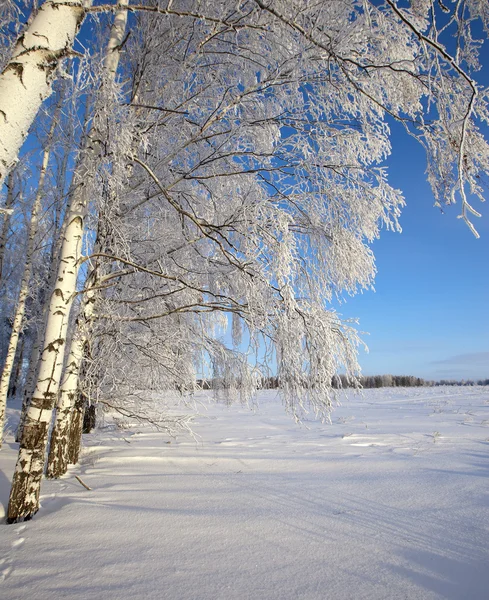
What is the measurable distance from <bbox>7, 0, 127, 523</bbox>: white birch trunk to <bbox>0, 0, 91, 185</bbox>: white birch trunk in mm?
1052

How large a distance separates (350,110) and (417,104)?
2.45 feet

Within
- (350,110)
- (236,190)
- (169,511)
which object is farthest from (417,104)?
(169,511)

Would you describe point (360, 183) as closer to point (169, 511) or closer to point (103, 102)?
point (103, 102)

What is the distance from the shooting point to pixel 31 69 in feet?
5.44

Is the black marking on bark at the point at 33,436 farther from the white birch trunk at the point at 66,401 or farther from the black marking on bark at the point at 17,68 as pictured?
the black marking on bark at the point at 17,68

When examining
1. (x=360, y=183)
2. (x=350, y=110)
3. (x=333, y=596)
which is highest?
(x=350, y=110)

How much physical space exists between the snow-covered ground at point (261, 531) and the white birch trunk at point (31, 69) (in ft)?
7.54

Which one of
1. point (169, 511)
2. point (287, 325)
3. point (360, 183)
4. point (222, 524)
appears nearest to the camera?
point (222, 524)

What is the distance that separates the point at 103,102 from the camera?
2805 mm

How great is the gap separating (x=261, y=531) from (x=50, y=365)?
2356 millimetres

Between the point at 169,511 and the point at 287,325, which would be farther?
the point at 287,325

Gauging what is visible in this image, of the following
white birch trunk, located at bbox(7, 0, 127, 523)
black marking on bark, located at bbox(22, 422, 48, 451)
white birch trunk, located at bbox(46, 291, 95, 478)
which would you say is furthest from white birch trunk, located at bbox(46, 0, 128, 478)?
black marking on bark, located at bbox(22, 422, 48, 451)

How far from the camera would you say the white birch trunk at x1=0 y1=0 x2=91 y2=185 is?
1.59 meters

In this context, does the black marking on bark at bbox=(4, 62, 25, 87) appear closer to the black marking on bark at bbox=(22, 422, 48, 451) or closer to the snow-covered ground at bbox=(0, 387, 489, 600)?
the snow-covered ground at bbox=(0, 387, 489, 600)
